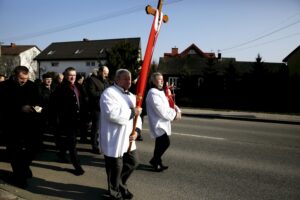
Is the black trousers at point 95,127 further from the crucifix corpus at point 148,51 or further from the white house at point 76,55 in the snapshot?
the white house at point 76,55

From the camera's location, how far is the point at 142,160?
666 cm

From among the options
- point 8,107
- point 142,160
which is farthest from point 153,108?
point 8,107

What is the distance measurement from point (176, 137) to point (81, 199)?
5.39 meters

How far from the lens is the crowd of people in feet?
13.3

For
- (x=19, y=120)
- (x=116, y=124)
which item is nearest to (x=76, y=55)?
(x=19, y=120)

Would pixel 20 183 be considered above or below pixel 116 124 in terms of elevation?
below

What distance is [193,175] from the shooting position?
18.6 feet

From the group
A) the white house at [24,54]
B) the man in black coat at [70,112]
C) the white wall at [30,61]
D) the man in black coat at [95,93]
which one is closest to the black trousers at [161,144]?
the man in black coat at [70,112]

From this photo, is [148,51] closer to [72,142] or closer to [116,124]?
[116,124]

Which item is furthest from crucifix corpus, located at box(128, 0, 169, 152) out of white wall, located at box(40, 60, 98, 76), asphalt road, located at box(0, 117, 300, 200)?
white wall, located at box(40, 60, 98, 76)

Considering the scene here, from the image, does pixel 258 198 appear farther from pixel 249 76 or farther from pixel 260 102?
pixel 249 76

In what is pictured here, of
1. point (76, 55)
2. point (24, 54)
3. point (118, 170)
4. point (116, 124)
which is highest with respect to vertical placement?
point (24, 54)

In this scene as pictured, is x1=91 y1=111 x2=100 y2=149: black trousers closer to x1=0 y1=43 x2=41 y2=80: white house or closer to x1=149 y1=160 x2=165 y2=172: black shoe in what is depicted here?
x1=149 y1=160 x2=165 y2=172: black shoe

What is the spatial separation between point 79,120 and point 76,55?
51632 mm
